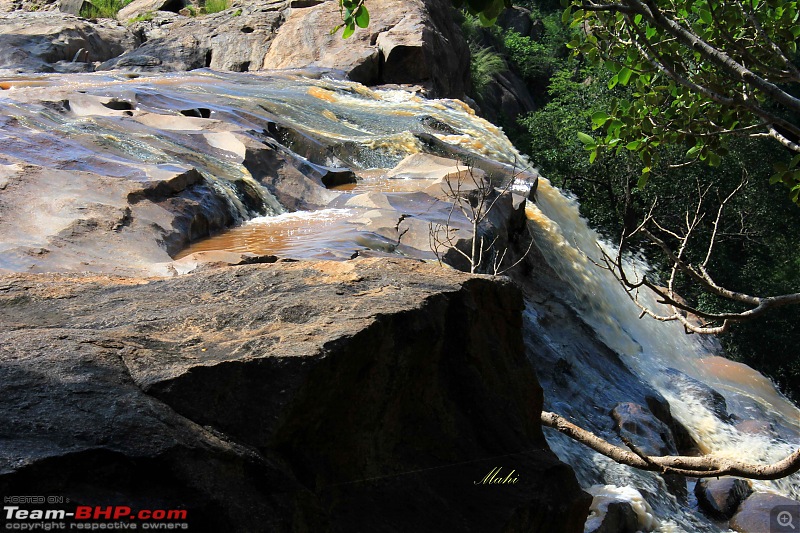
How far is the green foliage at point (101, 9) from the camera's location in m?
22.0

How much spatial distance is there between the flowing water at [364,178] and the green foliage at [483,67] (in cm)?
877

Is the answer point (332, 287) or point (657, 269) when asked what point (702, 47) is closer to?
point (332, 287)

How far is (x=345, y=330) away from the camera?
108 inches

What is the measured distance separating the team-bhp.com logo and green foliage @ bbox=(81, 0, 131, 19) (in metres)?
22.1

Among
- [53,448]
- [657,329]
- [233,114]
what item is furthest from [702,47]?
[657,329]

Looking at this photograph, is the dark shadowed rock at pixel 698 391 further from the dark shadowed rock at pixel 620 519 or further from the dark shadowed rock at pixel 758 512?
the dark shadowed rock at pixel 620 519

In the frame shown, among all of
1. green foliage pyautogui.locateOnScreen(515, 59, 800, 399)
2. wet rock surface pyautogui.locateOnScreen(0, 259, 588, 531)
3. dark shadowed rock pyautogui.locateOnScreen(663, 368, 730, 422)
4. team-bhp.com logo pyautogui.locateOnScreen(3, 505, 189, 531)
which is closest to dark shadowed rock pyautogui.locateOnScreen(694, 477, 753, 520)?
dark shadowed rock pyautogui.locateOnScreen(663, 368, 730, 422)

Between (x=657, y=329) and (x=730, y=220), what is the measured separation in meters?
6.23

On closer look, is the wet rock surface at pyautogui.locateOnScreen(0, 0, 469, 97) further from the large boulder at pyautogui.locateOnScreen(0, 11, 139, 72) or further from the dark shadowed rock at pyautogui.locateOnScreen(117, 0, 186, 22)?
the dark shadowed rock at pyautogui.locateOnScreen(117, 0, 186, 22)

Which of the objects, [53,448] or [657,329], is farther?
[657,329]

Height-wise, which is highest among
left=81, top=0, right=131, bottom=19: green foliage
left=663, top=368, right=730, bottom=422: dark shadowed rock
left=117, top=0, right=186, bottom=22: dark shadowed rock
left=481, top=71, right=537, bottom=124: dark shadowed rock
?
left=117, top=0, right=186, bottom=22: dark shadowed rock

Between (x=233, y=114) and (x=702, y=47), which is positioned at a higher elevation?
(x=702, y=47)

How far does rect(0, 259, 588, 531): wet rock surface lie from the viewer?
7.06 feet

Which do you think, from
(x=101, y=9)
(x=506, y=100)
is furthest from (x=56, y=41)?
(x=506, y=100)
